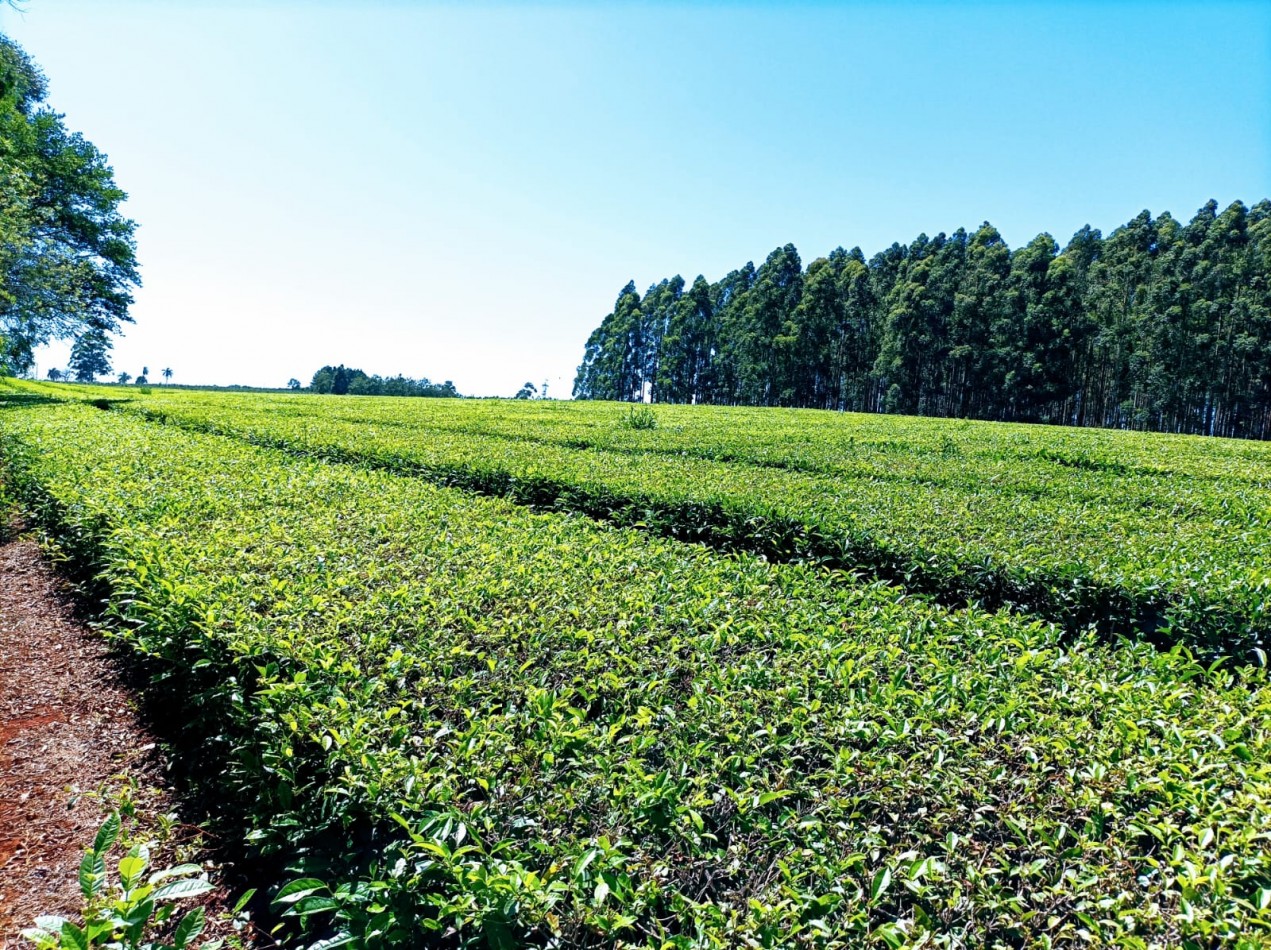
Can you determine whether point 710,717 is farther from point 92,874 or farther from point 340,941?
point 92,874

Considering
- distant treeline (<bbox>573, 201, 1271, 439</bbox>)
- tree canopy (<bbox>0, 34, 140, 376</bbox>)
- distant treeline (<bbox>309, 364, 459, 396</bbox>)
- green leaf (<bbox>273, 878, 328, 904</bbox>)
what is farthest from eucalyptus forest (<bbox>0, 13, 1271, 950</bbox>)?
distant treeline (<bbox>309, 364, 459, 396</bbox>)

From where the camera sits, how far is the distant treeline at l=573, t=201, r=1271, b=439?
38.4m

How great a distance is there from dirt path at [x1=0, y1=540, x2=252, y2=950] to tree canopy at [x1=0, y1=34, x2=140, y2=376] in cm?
1875

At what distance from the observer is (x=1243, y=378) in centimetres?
3891

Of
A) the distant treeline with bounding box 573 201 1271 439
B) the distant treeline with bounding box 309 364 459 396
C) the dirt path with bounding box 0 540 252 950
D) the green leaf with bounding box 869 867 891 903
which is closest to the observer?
the green leaf with bounding box 869 867 891 903

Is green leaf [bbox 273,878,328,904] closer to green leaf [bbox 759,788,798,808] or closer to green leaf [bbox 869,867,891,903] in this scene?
green leaf [bbox 759,788,798,808]

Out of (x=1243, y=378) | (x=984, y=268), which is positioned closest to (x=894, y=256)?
(x=984, y=268)

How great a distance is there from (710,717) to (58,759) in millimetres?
3709

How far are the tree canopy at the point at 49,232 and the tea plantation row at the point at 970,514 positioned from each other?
14367mm

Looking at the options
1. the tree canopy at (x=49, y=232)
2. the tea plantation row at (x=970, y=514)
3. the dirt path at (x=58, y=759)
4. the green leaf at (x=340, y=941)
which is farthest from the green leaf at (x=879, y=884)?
the tree canopy at (x=49, y=232)

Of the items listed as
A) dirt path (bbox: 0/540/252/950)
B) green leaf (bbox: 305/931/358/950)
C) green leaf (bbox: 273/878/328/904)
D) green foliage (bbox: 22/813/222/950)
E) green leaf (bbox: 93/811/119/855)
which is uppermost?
green leaf (bbox: 93/811/119/855)

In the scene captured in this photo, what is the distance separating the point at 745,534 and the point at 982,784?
158 inches

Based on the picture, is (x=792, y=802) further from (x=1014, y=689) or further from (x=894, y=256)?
(x=894, y=256)

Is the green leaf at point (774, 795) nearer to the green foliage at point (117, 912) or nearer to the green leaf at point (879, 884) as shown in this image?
the green leaf at point (879, 884)
